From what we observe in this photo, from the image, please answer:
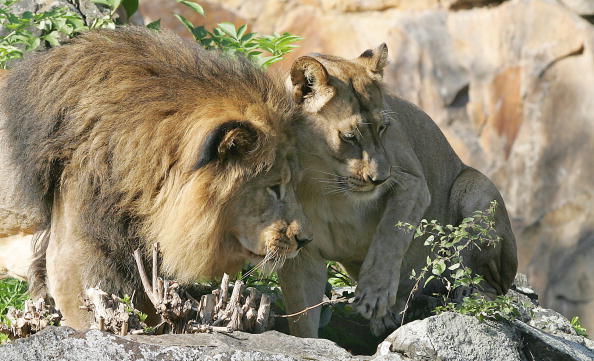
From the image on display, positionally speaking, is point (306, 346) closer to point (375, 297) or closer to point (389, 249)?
point (375, 297)

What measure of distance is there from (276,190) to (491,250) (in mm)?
1870

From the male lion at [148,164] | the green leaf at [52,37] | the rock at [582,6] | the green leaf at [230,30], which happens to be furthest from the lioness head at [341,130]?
the rock at [582,6]

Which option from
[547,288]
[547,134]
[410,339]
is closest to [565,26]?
[547,134]

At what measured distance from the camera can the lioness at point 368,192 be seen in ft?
16.5

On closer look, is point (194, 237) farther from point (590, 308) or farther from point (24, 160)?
point (590, 308)

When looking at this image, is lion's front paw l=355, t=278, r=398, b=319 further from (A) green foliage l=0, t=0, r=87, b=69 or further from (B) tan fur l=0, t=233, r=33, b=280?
(A) green foliage l=0, t=0, r=87, b=69

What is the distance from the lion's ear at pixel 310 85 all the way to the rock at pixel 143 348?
137 cm

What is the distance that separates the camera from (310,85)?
16.6 feet

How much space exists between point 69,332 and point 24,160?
3.78 ft

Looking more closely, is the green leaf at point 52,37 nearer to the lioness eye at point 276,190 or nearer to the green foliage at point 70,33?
the green foliage at point 70,33

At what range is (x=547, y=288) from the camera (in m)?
10.6

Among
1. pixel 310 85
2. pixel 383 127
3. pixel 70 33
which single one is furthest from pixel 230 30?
pixel 383 127

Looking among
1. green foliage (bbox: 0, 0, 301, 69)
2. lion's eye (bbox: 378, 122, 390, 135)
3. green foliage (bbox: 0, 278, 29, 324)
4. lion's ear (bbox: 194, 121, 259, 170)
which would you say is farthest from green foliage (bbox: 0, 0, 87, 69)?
lion's eye (bbox: 378, 122, 390, 135)

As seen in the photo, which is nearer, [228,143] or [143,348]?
[143,348]
